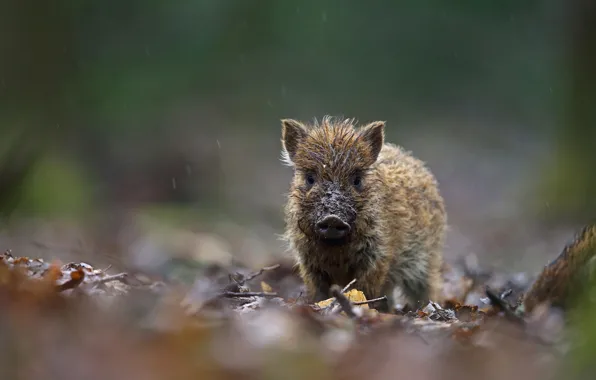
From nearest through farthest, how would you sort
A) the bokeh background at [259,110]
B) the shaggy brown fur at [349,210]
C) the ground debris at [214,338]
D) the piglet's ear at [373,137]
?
the ground debris at [214,338] < the shaggy brown fur at [349,210] < the piglet's ear at [373,137] < the bokeh background at [259,110]

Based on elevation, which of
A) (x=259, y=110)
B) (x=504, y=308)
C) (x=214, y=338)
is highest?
(x=259, y=110)

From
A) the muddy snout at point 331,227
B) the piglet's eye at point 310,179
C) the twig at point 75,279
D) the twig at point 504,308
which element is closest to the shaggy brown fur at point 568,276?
the twig at point 504,308

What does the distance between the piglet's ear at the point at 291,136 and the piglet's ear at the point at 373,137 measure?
58cm

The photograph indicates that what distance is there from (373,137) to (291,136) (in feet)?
2.67

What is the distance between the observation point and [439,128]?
27375 millimetres

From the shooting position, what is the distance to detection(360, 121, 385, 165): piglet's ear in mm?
7980

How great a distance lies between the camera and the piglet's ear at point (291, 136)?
8086 mm

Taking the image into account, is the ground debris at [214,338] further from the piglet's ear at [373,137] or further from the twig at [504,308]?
the piglet's ear at [373,137]

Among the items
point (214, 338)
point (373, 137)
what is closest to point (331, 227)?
point (373, 137)

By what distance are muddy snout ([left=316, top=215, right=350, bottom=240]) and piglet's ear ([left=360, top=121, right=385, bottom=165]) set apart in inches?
41.0

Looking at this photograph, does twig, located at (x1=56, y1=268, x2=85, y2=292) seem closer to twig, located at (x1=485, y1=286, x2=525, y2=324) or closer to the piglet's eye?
the piglet's eye

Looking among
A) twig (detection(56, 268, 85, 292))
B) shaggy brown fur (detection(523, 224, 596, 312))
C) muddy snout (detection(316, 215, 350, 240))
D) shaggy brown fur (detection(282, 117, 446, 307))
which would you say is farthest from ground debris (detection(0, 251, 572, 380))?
shaggy brown fur (detection(282, 117, 446, 307))

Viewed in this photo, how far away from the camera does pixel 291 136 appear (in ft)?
26.8

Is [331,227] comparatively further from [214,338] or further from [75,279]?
[214,338]
